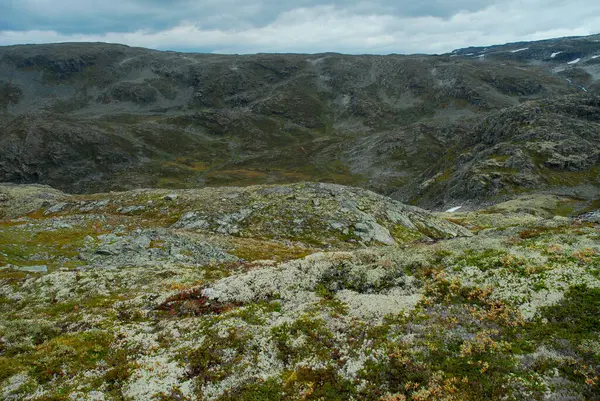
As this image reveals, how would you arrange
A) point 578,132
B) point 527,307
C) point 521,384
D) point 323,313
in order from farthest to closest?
point 578,132 → point 323,313 → point 527,307 → point 521,384

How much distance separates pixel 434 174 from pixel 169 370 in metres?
184

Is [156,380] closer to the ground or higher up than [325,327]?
closer to the ground

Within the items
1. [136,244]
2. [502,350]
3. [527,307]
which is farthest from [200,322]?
[136,244]

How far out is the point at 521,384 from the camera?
1144 centimetres

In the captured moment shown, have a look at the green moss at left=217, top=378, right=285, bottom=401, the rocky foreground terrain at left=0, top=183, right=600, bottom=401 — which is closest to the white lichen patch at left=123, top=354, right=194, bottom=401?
the rocky foreground terrain at left=0, top=183, right=600, bottom=401

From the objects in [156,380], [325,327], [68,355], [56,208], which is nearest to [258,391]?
[156,380]

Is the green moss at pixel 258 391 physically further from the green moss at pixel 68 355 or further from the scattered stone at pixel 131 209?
the scattered stone at pixel 131 209

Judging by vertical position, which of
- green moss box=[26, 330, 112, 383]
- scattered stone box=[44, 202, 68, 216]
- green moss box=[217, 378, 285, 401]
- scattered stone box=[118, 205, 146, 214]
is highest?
green moss box=[217, 378, 285, 401]

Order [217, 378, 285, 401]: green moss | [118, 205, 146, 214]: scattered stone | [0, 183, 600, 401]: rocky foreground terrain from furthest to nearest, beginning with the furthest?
[118, 205, 146, 214]: scattered stone < [0, 183, 600, 401]: rocky foreground terrain < [217, 378, 285, 401]: green moss

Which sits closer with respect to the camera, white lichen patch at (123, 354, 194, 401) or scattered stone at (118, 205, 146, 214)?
white lichen patch at (123, 354, 194, 401)

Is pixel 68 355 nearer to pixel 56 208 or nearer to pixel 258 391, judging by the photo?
pixel 258 391

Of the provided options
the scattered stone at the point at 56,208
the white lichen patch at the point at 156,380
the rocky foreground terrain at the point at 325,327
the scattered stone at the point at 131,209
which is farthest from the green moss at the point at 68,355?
the scattered stone at the point at 56,208

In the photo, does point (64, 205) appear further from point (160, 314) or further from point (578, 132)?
point (578, 132)

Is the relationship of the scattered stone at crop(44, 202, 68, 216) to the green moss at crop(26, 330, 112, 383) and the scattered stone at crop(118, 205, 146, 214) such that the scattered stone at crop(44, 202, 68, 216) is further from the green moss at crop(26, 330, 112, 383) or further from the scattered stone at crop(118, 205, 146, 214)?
the green moss at crop(26, 330, 112, 383)
